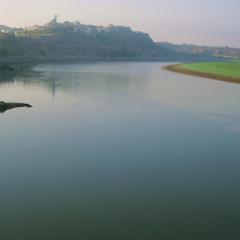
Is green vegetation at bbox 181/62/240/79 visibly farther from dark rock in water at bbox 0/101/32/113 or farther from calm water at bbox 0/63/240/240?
dark rock in water at bbox 0/101/32/113

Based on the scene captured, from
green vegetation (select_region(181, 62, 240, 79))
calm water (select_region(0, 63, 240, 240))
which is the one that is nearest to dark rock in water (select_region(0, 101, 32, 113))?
calm water (select_region(0, 63, 240, 240))

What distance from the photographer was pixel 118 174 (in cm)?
1717

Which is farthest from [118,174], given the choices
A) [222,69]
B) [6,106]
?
[222,69]

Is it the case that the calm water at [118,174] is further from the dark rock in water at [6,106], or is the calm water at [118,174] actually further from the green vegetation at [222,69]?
the green vegetation at [222,69]

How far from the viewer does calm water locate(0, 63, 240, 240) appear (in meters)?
12.6

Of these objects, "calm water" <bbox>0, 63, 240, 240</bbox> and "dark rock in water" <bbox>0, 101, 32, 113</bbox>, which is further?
"dark rock in water" <bbox>0, 101, 32, 113</bbox>

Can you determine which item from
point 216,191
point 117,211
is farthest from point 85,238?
point 216,191

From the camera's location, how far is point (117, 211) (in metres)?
13.5

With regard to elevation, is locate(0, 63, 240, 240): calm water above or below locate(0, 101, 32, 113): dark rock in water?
above

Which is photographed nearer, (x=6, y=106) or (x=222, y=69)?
(x=6, y=106)

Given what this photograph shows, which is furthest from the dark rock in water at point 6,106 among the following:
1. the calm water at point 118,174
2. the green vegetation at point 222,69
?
the green vegetation at point 222,69

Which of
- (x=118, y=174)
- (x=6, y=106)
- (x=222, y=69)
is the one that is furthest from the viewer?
(x=222, y=69)

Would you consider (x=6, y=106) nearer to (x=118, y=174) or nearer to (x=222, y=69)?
(x=118, y=174)

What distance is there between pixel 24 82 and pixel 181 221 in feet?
157
